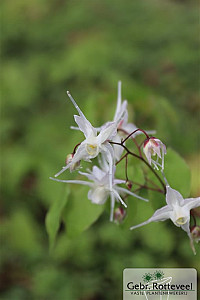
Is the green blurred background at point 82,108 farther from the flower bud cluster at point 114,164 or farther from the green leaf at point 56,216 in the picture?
the flower bud cluster at point 114,164

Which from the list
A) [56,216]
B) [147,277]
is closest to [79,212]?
[56,216]

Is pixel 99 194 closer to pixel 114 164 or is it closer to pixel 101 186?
pixel 101 186

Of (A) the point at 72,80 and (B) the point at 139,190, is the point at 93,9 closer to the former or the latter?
(A) the point at 72,80

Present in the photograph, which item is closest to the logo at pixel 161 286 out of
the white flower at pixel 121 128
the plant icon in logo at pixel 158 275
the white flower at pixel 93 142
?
the plant icon in logo at pixel 158 275

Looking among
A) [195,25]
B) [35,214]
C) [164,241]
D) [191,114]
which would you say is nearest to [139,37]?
[195,25]

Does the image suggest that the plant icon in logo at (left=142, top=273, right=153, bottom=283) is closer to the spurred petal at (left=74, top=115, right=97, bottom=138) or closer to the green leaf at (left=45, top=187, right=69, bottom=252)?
the green leaf at (left=45, top=187, right=69, bottom=252)

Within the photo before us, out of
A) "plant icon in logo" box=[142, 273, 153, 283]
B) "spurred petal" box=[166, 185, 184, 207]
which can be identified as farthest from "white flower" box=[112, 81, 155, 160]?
"plant icon in logo" box=[142, 273, 153, 283]
